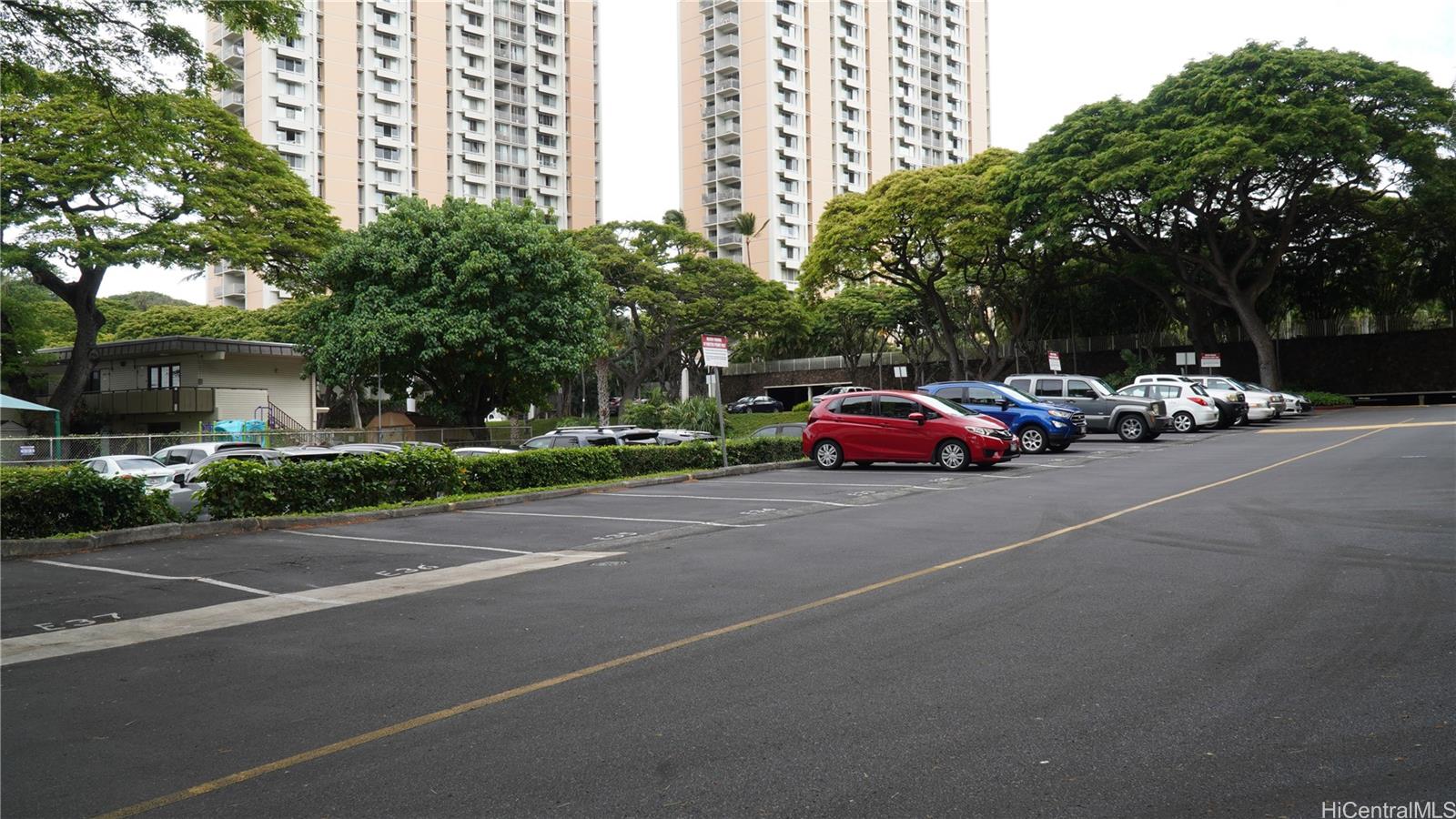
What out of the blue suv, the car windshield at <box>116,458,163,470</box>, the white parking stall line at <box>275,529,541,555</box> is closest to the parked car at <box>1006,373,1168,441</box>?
the blue suv

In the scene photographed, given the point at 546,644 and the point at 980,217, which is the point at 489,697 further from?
the point at 980,217

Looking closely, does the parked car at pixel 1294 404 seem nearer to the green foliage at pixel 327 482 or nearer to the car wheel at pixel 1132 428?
the car wheel at pixel 1132 428

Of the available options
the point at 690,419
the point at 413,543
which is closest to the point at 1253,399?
the point at 690,419

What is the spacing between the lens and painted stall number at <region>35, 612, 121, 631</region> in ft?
26.0

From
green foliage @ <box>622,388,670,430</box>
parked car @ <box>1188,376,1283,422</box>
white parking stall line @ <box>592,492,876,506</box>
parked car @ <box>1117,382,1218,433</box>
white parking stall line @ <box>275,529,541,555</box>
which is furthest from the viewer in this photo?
green foliage @ <box>622,388,670,430</box>

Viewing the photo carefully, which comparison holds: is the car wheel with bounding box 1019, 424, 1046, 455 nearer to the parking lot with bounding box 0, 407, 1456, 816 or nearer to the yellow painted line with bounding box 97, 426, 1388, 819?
the parking lot with bounding box 0, 407, 1456, 816

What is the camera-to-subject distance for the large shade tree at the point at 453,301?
35.7m

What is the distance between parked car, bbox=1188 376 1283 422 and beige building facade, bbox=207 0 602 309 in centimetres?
5087

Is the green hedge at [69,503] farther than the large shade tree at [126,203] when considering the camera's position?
No

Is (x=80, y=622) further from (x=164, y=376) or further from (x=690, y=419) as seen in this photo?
(x=164, y=376)

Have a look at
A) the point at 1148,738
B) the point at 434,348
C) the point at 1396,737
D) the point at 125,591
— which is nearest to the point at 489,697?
the point at 1148,738

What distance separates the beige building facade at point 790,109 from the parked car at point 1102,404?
186ft

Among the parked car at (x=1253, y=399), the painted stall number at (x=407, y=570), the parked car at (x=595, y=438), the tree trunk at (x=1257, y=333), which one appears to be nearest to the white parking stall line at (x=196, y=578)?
the painted stall number at (x=407, y=570)

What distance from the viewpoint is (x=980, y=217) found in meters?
45.5
